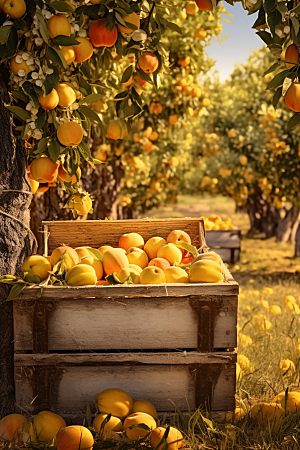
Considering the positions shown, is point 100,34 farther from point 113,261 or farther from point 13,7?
point 113,261

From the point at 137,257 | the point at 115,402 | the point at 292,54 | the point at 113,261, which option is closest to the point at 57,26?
the point at 292,54

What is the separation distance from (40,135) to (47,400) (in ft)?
4.25

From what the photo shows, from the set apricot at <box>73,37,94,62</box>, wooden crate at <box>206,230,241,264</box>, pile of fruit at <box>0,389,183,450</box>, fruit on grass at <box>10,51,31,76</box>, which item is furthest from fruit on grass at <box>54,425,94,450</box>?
wooden crate at <box>206,230,241,264</box>

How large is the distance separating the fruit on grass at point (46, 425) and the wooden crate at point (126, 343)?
130mm

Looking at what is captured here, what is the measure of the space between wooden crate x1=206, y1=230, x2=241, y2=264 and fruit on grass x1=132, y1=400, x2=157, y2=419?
20.5 ft

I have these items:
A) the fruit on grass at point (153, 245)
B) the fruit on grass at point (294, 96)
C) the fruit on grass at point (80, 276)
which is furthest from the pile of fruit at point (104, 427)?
the fruit on grass at point (294, 96)

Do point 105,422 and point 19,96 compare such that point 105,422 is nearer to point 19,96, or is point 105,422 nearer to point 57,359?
point 57,359

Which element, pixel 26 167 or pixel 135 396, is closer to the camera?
pixel 135 396

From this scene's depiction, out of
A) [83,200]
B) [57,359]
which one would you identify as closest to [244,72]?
[83,200]

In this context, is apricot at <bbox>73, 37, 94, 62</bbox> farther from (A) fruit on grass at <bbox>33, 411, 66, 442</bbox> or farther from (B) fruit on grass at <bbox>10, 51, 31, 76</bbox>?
(A) fruit on grass at <bbox>33, 411, 66, 442</bbox>

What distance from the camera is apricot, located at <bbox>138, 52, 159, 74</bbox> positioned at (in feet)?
8.52

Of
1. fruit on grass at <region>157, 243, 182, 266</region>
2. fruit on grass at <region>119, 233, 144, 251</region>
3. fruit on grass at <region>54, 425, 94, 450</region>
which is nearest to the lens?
fruit on grass at <region>54, 425, 94, 450</region>

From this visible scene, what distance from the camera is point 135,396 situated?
2330mm

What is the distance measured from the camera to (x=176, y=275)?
2402mm
